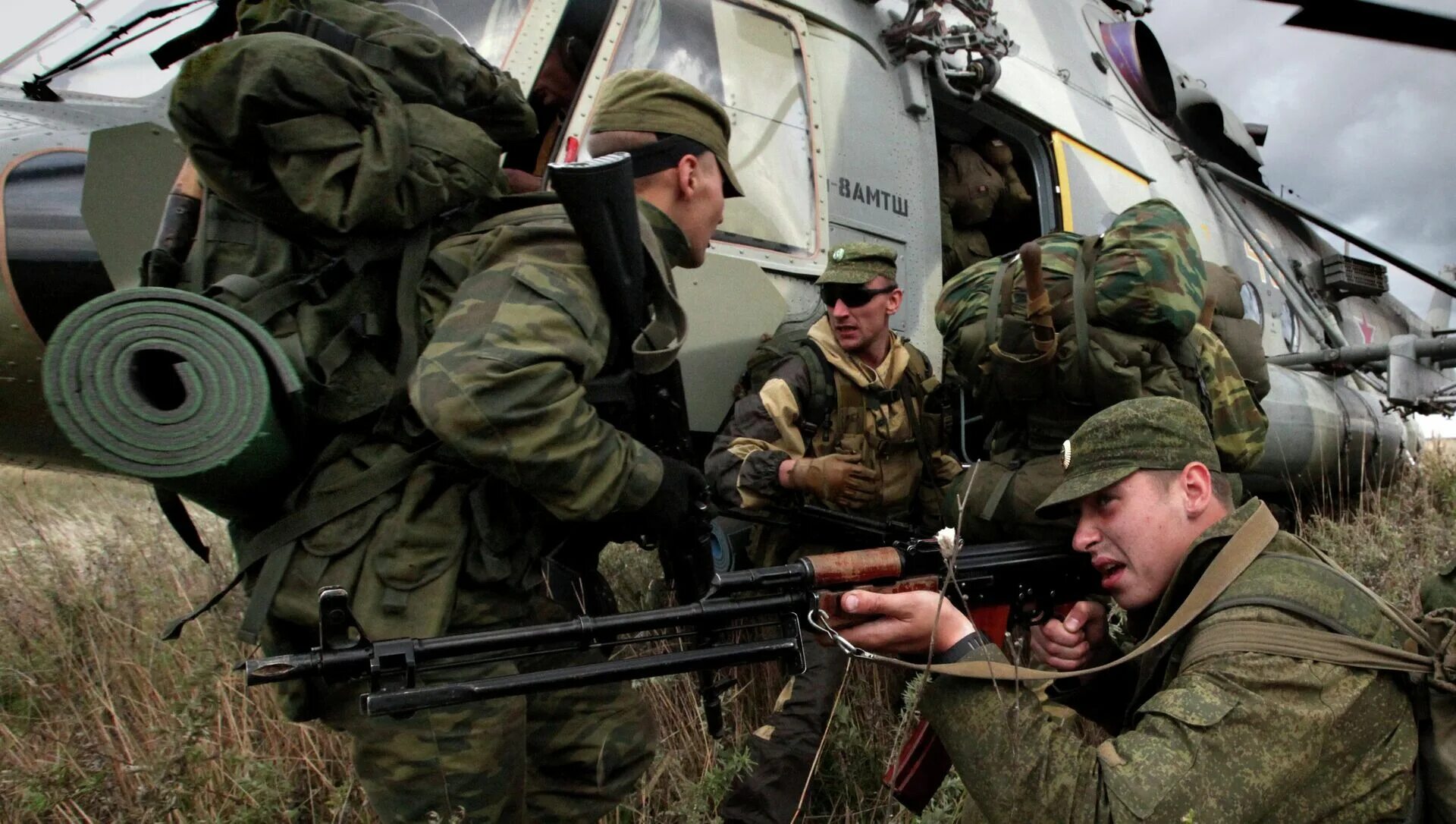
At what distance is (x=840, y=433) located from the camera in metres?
3.74

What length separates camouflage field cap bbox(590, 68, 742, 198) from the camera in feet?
7.97

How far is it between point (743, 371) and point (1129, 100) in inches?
176

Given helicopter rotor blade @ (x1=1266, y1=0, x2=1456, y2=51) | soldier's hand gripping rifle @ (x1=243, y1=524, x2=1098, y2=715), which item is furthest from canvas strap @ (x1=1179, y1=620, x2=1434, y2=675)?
helicopter rotor blade @ (x1=1266, y1=0, x2=1456, y2=51)

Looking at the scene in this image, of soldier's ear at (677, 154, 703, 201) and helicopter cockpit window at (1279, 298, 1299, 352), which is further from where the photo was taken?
helicopter cockpit window at (1279, 298, 1299, 352)

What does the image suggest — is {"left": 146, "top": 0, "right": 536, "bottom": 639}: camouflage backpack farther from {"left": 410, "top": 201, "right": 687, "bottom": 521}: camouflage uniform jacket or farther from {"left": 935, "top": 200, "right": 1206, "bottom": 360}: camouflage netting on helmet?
{"left": 935, "top": 200, "right": 1206, "bottom": 360}: camouflage netting on helmet

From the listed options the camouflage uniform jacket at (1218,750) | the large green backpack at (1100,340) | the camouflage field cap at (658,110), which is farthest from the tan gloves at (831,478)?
the camouflage uniform jacket at (1218,750)

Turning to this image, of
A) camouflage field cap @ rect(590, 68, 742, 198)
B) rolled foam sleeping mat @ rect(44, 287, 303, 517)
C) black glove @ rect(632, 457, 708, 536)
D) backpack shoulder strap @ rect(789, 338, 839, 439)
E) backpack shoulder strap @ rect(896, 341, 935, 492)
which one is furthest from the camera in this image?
backpack shoulder strap @ rect(896, 341, 935, 492)

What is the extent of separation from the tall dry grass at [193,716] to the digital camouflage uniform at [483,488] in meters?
0.74

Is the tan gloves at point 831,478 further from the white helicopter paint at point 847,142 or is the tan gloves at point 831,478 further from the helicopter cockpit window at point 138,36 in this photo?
the helicopter cockpit window at point 138,36

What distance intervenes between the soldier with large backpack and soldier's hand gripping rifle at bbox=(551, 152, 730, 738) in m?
0.02

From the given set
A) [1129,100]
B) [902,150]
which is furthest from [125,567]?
→ [1129,100]

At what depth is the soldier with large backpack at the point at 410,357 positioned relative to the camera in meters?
1.89

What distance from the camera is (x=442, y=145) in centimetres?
209

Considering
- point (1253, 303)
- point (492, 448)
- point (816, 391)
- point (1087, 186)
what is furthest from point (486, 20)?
point (1253, 303)
